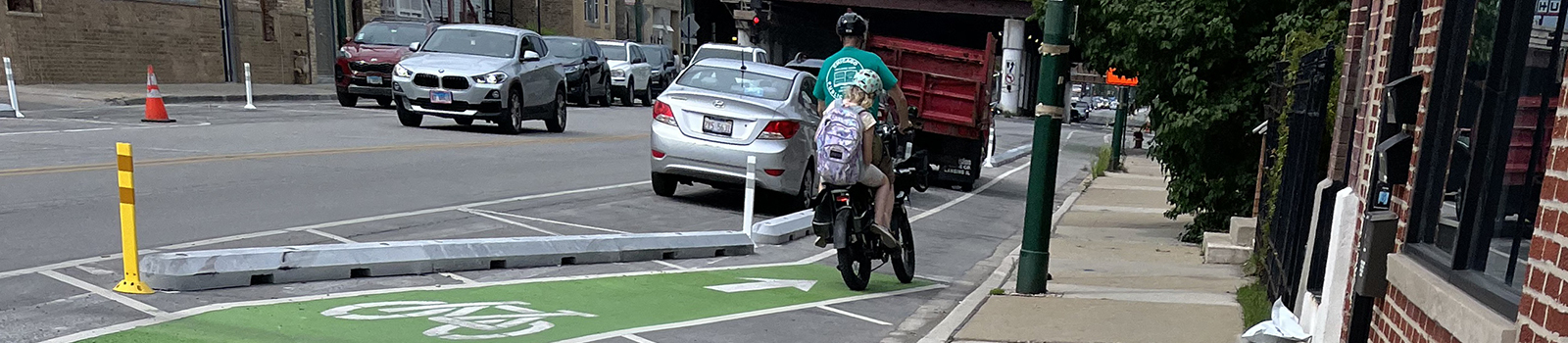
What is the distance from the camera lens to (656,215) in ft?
39.2

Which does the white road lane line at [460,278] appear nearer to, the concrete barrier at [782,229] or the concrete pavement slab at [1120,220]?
the concrete barrier at [782,229]

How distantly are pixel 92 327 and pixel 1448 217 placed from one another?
5.61 metres

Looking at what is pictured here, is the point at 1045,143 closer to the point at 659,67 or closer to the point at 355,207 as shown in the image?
the point at 355,207

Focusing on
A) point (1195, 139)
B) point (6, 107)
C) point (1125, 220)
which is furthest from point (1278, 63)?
point (6, 107)

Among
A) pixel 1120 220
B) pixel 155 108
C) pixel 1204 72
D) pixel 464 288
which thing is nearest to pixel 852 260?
pixel 464 288

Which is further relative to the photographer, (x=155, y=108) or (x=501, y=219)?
(x=155, y=108)

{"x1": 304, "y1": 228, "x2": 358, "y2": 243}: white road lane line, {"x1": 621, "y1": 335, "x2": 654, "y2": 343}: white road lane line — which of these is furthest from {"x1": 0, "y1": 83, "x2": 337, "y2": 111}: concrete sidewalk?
{"x1": 621, "y1": 335, "x2": 654, "y2": 343}: white road lane line

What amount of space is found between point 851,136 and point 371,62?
17130 mm

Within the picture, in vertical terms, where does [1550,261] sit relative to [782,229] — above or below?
above

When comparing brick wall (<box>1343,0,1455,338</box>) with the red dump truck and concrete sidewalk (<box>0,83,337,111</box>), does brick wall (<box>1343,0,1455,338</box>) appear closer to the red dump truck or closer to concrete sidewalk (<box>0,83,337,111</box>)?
the red dump truck

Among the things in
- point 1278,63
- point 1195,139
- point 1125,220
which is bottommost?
point 1125,220

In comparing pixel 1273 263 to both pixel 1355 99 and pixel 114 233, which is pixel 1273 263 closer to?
pixel 1355 99

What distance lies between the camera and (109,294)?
6.68m

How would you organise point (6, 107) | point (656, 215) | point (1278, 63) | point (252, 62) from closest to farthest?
point (1278, 63) → point (656, 215) → point (6, 107) → point (252, 62)
